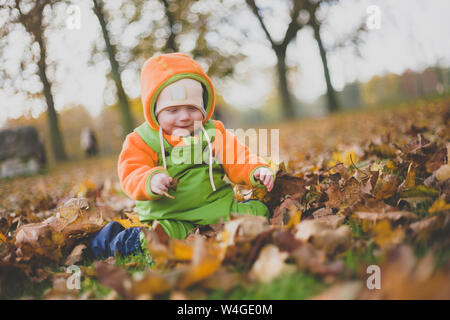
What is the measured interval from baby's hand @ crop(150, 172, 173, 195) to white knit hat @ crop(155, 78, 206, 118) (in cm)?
35

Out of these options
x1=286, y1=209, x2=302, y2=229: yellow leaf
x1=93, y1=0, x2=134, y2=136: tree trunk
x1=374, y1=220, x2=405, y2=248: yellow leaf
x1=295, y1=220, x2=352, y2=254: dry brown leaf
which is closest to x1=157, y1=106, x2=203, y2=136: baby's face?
x1=286, y1=209, x2=302, y2=229: yellow leaf

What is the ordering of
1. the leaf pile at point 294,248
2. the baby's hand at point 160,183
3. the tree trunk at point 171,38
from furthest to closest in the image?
the tree trunk at point 171,38
the baby's hand at point 160,183
the leaf pile at point 294,248

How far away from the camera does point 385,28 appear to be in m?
4.48

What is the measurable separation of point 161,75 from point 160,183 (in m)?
0.53

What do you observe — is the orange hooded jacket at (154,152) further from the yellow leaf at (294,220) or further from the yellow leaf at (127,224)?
the yellow leaf at (294,220)

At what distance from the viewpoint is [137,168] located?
1.51m

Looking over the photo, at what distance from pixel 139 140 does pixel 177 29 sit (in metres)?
7.06

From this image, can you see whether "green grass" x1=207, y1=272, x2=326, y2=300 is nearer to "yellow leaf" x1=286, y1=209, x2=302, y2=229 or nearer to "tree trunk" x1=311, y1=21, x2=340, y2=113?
"yellow leaf" x1=286, y1=209, x2=302, y2=229

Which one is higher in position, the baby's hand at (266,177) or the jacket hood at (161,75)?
the jacket hood at (161,75)

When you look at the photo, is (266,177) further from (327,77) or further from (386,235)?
(327,77)

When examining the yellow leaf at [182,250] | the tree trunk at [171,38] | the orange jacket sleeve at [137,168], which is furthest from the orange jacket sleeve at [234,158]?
the tree trunk at [171,38]

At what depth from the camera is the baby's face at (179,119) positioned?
1521mm

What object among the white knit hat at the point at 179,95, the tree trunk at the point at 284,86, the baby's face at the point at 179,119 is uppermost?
the tree trunk at the point at 284,86

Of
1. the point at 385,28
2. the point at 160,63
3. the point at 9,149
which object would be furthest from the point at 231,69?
the point at 160,63
